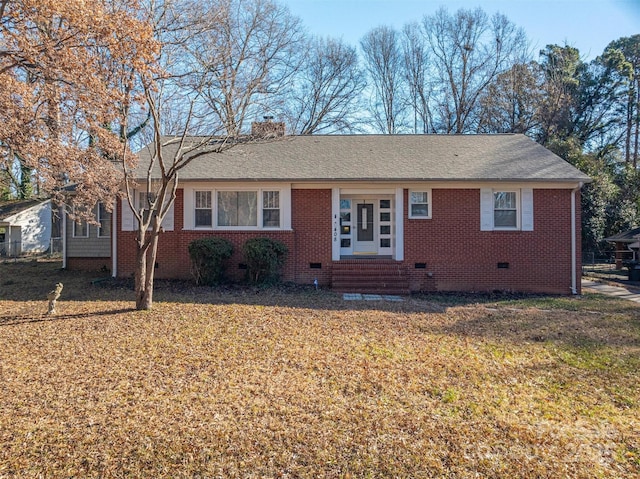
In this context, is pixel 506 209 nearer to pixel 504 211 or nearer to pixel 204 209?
pixel 504 211

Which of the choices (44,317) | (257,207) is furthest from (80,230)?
(44,317)

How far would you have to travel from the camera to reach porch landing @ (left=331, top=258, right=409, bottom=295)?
1070cm

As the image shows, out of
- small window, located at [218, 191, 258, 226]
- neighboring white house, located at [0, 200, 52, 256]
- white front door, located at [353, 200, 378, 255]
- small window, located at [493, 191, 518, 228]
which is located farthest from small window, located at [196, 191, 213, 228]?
neighboring white house, located at [0, 200, 52, 256]

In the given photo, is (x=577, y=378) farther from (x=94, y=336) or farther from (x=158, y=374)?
(x=94, y=336)

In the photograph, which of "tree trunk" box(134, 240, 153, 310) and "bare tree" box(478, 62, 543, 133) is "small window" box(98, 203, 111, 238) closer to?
"tree trunk" box(134, 240, 153, 310)

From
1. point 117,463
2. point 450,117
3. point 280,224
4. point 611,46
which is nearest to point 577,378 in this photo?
point 117,463

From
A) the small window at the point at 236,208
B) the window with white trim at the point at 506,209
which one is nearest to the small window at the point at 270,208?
the small window at the point at 236,208

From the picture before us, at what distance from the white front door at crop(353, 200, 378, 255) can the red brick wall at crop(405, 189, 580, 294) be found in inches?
61.6

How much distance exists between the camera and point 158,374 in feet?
14.7

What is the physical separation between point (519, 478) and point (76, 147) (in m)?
10.1

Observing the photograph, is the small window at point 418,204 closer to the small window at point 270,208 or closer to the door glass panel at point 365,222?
the door glass panel at point 365,222

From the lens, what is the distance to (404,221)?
1123 centimetres

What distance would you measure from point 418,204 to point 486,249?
7.65 feet

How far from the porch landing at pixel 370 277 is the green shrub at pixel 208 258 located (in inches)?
124
